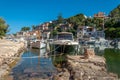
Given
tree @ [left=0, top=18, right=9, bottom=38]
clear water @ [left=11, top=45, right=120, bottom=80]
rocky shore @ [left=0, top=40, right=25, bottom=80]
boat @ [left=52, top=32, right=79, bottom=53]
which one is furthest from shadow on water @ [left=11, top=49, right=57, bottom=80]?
tree @ [left=0, top=18, right=9, bottom=38]

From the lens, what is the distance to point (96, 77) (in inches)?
765

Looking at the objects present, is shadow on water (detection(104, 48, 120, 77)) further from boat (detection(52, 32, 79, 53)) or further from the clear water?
boat (detection(52, 32, 79, 53))

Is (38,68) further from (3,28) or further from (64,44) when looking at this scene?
(3,28)

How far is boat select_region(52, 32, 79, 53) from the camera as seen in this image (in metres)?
46.1

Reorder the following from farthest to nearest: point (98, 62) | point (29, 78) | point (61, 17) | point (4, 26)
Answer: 1. point (61, 17)
2. point (4, 26)
3. point (98, 62)
4. point (29, 78)

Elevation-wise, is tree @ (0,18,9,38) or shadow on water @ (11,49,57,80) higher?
tree @ (0,18,9,38)

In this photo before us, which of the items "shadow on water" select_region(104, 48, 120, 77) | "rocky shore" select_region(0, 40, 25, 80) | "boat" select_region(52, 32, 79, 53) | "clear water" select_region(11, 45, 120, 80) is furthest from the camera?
"boat" select_region(52, 32, 79, 53)

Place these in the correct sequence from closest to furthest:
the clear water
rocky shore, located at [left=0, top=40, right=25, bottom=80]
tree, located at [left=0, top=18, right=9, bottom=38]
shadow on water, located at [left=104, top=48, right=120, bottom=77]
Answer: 1. the clear water
2. rocky shore, located at [left=0, top=40, right=25, bottom=80]
3. shadow on water, located at [left=104, top=48, right=120, bottom=77]
4. tree, located at [left=0, top=18, right=9, bottom=38]

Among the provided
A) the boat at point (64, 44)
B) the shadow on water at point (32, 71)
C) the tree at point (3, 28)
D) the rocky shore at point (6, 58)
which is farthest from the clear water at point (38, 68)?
the tree at point (3, 28)

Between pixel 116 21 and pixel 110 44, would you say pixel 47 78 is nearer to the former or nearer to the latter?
pixel 110 44

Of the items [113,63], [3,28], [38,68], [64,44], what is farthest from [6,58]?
[3,28]

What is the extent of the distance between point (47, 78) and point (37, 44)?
155ft

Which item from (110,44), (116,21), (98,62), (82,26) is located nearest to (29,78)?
(98,62)

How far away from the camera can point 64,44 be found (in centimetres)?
4575
